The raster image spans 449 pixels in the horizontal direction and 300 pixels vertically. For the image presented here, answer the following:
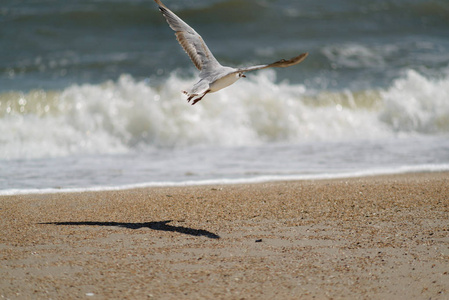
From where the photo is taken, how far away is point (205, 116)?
921 cm

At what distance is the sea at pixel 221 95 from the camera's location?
677 cm

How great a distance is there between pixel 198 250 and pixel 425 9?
1380 cm

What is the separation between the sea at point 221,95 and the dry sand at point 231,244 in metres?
1.23

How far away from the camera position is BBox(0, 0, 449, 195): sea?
266 inches

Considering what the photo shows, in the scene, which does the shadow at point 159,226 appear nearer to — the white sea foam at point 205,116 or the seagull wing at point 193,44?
the seagull wing at point 193,44

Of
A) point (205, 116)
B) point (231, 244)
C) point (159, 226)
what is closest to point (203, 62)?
point (159, 226)

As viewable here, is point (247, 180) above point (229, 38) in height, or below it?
below

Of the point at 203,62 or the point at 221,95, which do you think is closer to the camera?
the point at 203,62

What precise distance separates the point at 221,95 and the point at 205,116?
2.02 ft

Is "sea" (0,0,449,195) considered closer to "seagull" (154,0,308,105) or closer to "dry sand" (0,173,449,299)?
"dry sand" (0,173,449,299)

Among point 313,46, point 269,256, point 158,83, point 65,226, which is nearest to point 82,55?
point 158,83

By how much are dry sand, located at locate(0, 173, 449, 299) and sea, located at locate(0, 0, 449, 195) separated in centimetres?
123

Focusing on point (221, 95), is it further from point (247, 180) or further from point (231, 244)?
point (231, 244)

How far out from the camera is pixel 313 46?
1315cm
